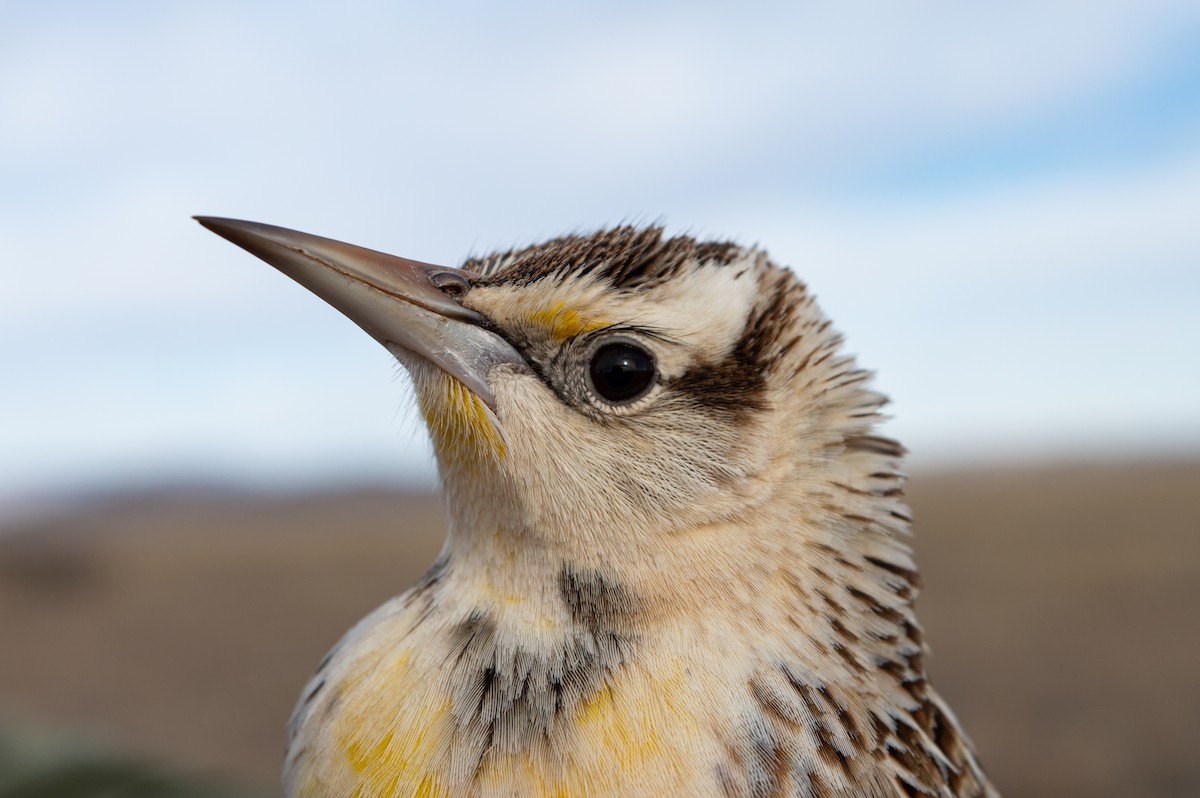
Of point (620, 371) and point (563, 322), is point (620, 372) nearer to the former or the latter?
point (620, 371)

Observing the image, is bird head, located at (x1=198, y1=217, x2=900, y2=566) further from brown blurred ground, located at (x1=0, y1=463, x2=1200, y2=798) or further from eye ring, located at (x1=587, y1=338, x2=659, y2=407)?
brown blurred ground, located at (x1=0, y1=463, x2=1200, y2=798)

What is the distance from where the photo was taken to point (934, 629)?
13797 millimetres

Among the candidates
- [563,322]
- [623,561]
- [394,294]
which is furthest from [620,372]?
[394,294]

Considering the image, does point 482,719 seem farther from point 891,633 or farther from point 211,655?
point 211,655

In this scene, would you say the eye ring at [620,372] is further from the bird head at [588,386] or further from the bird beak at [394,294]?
the bird beak at [394,294]

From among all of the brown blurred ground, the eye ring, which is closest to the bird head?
the eye ring

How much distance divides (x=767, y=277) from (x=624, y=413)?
615 mm

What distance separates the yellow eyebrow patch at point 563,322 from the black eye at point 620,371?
0.06 m

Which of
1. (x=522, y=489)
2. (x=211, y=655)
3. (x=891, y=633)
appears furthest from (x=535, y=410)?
(x=211, y=655)

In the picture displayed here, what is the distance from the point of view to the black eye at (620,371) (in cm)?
240

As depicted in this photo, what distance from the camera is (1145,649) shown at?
12750 millimetres

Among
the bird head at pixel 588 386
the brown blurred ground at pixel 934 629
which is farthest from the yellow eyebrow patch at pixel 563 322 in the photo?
the brown blurred ground at pixel 934 629

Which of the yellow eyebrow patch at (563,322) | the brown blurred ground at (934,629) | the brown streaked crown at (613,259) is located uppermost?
the brown streaked crown at (613,259)

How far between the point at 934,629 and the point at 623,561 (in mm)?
12552
